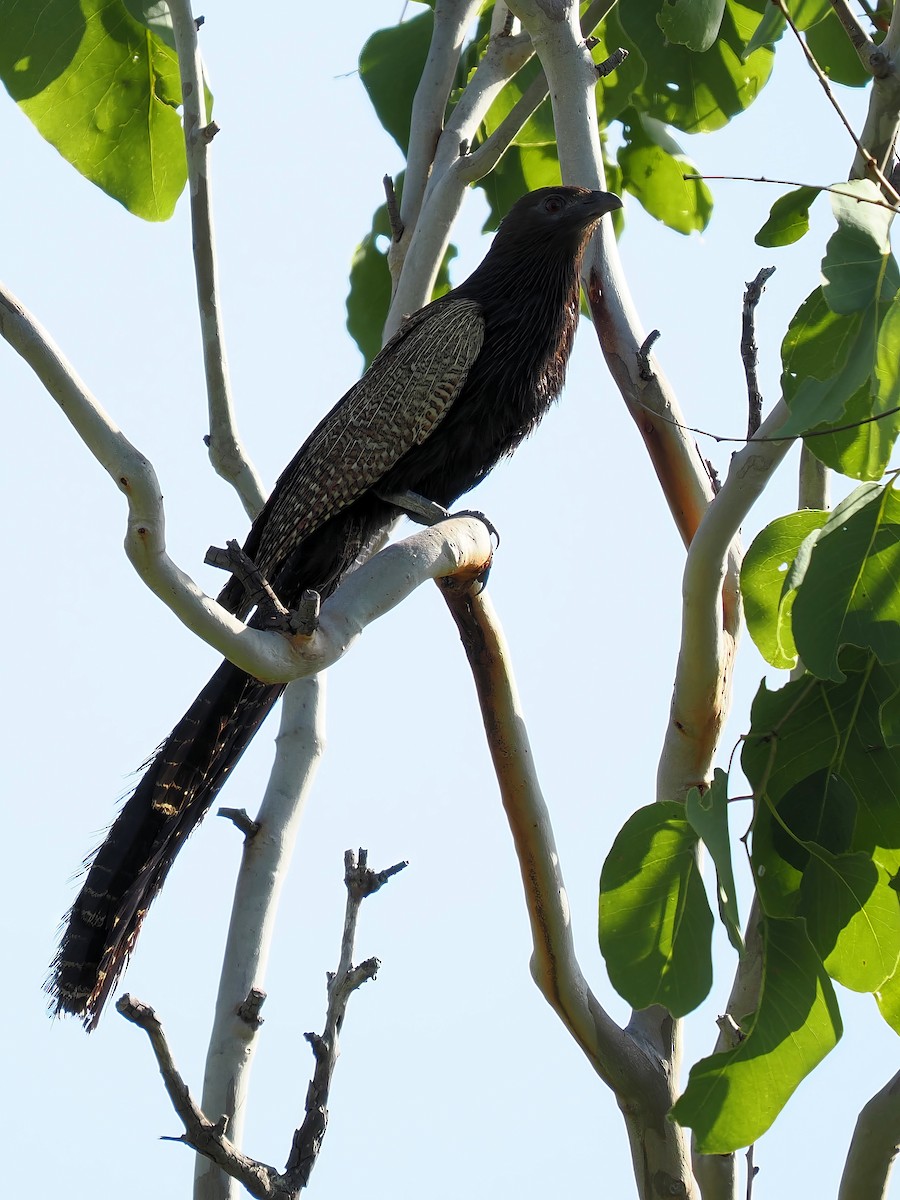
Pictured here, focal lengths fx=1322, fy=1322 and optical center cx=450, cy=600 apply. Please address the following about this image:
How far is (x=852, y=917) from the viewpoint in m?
3.04

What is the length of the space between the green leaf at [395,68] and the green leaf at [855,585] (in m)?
3.54

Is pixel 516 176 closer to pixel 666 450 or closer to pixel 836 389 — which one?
pixel 666 450

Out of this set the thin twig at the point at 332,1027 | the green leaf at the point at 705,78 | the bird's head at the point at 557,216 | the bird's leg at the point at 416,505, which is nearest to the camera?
the thin twig at the point at 332,1027

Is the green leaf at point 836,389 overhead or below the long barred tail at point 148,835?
overhead

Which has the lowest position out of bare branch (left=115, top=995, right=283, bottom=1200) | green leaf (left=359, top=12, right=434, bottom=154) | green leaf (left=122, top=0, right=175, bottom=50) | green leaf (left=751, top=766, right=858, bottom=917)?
bare branch (left=115, top=995, right=283, bottom=1200)

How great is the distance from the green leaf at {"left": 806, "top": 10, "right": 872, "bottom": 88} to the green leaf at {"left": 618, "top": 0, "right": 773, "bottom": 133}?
0.24 m

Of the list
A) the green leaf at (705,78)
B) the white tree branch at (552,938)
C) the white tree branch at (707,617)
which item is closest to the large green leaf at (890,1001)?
the white tree branch at (552,938)

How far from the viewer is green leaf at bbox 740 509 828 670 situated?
10.9 ft

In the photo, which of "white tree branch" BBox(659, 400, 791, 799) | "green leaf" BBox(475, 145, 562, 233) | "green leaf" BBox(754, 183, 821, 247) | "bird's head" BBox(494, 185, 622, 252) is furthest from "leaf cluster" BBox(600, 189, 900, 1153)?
"green leaf" BBox(475, 145, 562, 233)

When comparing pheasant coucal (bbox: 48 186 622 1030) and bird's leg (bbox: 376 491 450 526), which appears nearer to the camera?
pheasant coucal (bbox: 48 186 622 1030)

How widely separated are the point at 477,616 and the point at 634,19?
294 centimetres

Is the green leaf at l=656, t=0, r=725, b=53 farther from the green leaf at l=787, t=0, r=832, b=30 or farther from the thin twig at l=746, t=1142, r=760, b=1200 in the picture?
the thin twig at l=746, t=1142, r=760, b=1200

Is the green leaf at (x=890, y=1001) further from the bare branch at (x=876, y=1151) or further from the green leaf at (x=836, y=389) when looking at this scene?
the green leaf at (x=836, y=389)

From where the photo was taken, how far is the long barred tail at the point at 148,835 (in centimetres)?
336
